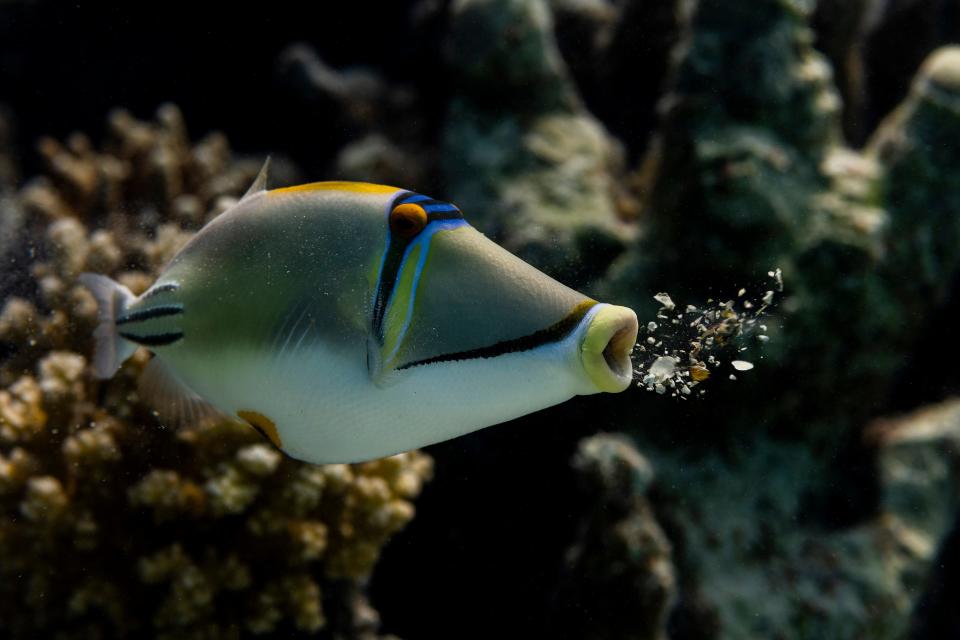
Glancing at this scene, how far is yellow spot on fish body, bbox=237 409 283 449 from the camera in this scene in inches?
51.6

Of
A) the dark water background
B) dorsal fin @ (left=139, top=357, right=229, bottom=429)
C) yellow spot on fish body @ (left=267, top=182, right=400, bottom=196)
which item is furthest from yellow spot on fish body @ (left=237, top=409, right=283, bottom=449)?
the dark water background

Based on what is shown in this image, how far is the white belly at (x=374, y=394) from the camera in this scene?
1089 mm

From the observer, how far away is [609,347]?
3.61 ft

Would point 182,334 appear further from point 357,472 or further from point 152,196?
point 152,196

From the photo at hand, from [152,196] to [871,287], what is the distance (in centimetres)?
417

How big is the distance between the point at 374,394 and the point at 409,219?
327 mm

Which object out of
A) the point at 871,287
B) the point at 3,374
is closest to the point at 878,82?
the point at 871,287

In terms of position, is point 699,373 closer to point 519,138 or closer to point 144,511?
point 144,511

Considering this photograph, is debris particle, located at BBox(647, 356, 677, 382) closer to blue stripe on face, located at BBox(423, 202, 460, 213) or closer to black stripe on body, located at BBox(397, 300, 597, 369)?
black stripe on body, located at BBox(397, 300, 597, 369)

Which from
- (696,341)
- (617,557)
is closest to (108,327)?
(696,341)

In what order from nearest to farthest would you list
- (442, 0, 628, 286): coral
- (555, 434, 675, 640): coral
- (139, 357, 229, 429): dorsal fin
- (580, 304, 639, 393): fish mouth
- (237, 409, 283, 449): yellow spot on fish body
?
(580, 304, 639, 393): fish mouth
(237, 409, 283, 449): yellow spot on fish body
(139, 357, 229, 429): dorsal fin
(555, 434, 675, 640): coral
(442, 0, 628, 286): coral

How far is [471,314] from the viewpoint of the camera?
1.09 m

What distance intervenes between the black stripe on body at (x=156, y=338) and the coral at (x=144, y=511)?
920mm

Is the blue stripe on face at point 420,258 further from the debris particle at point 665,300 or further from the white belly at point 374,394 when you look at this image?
the debris particle at point 665,300
